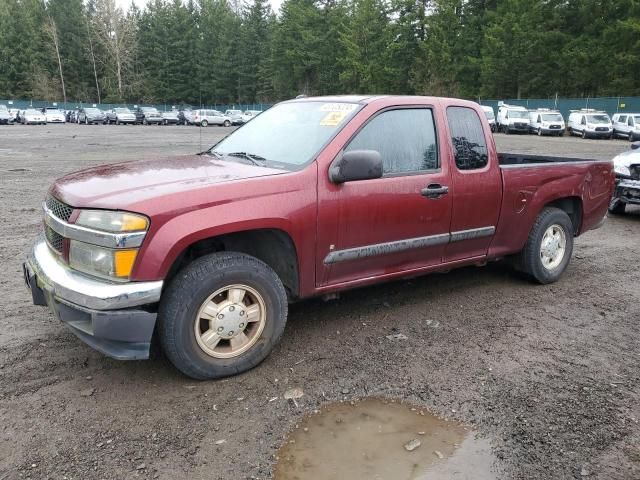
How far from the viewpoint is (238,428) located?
10.2 feet

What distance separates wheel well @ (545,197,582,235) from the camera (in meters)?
5.81

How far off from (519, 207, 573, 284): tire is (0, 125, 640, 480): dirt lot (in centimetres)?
24

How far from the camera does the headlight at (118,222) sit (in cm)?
315

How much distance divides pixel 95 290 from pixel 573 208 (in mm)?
4879

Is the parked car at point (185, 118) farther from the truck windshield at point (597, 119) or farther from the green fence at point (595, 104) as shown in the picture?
the truck windshield at point (597, 119)

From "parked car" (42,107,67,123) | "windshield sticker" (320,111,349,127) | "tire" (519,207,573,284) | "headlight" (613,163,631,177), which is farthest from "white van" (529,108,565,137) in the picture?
"parked car" (42,107,67,123)

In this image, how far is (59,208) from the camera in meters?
3.55

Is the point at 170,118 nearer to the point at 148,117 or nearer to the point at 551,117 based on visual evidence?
the point at 148,117

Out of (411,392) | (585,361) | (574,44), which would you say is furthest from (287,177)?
(574,44)

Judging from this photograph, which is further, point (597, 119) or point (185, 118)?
point (185, 118)

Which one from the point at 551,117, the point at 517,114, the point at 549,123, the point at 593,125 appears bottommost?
the point at 593,125

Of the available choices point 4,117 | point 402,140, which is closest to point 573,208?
point 402,140

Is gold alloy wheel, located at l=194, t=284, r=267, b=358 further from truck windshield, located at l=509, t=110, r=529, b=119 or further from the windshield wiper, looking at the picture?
truck windshield, located at l=509, t=110, r=529, b=119

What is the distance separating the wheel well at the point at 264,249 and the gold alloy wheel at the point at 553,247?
290 cm
